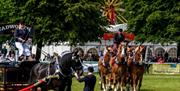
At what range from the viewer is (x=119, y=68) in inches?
1060

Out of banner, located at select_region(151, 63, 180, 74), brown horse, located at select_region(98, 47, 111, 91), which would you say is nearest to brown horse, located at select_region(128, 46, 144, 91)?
brown horse, located at select_region(98, 47, 111, 91)

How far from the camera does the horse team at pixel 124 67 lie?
86.7 feet

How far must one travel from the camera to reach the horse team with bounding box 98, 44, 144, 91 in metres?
Answer: 26.4

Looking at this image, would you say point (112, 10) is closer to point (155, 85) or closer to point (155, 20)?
point (155, 20)

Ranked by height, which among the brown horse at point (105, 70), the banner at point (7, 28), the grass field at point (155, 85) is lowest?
the grass field at point (155, 85)

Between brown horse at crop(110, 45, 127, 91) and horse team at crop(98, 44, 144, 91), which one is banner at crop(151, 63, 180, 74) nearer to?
horse team at crop(98, 44, 144, 91)

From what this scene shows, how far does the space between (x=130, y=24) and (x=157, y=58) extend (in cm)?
521

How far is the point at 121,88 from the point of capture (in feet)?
90.1

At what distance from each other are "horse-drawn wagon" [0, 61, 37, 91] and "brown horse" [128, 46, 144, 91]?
6111mm

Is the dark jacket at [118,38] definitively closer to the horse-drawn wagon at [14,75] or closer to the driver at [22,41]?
the driver at [22,41]

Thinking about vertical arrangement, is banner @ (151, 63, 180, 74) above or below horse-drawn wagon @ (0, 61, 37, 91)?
below

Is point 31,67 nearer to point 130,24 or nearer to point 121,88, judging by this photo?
point 121,88

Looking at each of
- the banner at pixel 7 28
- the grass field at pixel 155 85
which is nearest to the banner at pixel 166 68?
the grass field at pixel 155 85

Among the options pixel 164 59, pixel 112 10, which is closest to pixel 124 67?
pixel 164 59
